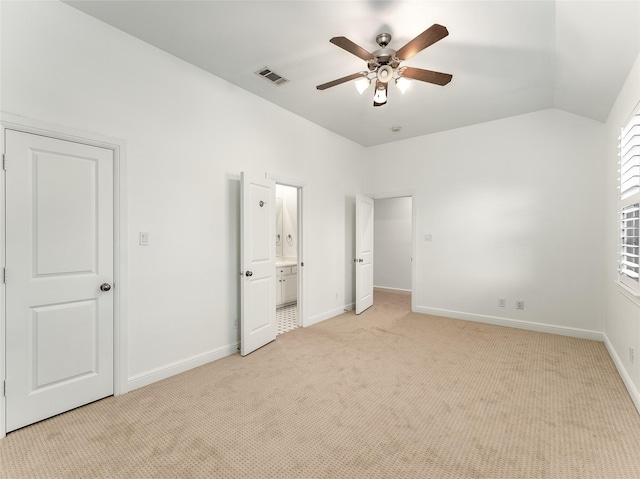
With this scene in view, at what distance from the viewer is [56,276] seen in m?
2.26

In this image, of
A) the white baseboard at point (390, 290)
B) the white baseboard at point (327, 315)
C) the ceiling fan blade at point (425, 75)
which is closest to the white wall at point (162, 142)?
the white baseboard at point (327, 315)

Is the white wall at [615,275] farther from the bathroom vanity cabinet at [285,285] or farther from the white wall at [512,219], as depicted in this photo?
the bathroom vanity cabinet at [285,285]

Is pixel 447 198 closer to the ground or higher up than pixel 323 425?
higher up

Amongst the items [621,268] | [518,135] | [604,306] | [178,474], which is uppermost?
[518,135]

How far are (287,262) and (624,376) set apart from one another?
4629 millimetres

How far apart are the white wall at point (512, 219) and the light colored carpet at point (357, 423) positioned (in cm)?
100

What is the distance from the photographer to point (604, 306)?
12.4 ft

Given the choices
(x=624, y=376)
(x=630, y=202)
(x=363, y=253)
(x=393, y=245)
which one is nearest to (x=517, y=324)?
(x=624, y=376)

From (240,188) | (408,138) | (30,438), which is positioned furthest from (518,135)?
(30,438)

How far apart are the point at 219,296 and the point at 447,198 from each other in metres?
3.81

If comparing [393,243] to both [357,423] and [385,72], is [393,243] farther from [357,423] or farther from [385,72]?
[357,423]

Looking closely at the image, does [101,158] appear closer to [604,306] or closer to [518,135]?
[518,135]

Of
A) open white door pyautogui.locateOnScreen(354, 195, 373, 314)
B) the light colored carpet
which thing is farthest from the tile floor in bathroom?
open white door pyautogui.locateOnScreen(354, 195, 373, 314)

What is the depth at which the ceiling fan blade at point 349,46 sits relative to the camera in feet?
6.80
